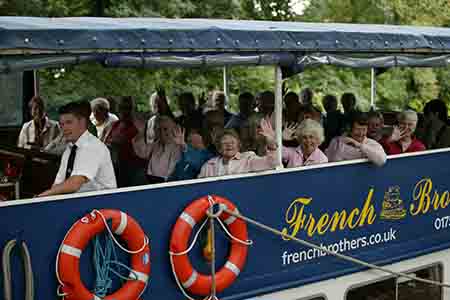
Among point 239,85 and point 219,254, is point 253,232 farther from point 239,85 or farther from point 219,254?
point 239,85

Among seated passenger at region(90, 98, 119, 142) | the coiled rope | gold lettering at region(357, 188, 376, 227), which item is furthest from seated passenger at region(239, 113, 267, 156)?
seated passenger at region(90, 98, 119, 142)

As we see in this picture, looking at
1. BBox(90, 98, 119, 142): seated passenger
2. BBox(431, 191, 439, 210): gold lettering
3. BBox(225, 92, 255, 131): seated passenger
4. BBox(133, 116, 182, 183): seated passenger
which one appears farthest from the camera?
BBox(90, 98, 119, 142): seated passenger

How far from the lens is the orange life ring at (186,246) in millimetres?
5645

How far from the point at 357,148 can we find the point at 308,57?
123 cm

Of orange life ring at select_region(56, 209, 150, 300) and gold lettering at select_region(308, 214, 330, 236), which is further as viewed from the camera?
gold lettering at select_region(308, 214, 330, 236)

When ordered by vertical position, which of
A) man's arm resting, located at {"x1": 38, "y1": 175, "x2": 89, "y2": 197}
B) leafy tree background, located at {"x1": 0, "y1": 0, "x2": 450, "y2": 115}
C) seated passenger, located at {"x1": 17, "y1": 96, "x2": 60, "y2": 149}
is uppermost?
leafy tree background, located at {"x1": 0, "y1": 0, "x2": 450, "y2": 115}

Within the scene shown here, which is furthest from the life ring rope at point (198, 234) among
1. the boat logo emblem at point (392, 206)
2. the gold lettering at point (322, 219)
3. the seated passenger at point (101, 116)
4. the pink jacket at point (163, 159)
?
the seated passenger at point (101, 116)

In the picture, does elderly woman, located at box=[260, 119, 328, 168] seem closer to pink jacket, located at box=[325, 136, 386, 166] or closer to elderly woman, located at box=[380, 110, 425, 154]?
pink jacket, located at box=[325, 136, 386, 166]

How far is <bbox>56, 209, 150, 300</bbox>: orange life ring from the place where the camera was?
5070mm

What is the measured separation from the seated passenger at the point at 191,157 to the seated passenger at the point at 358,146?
1.42 metres

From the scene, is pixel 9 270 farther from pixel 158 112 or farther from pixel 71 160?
pixel 158 112

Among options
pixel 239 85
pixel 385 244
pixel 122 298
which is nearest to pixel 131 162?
pixel 122 298

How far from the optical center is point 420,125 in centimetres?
904

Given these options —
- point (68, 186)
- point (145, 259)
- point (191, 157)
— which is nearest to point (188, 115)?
point (191, 157)
